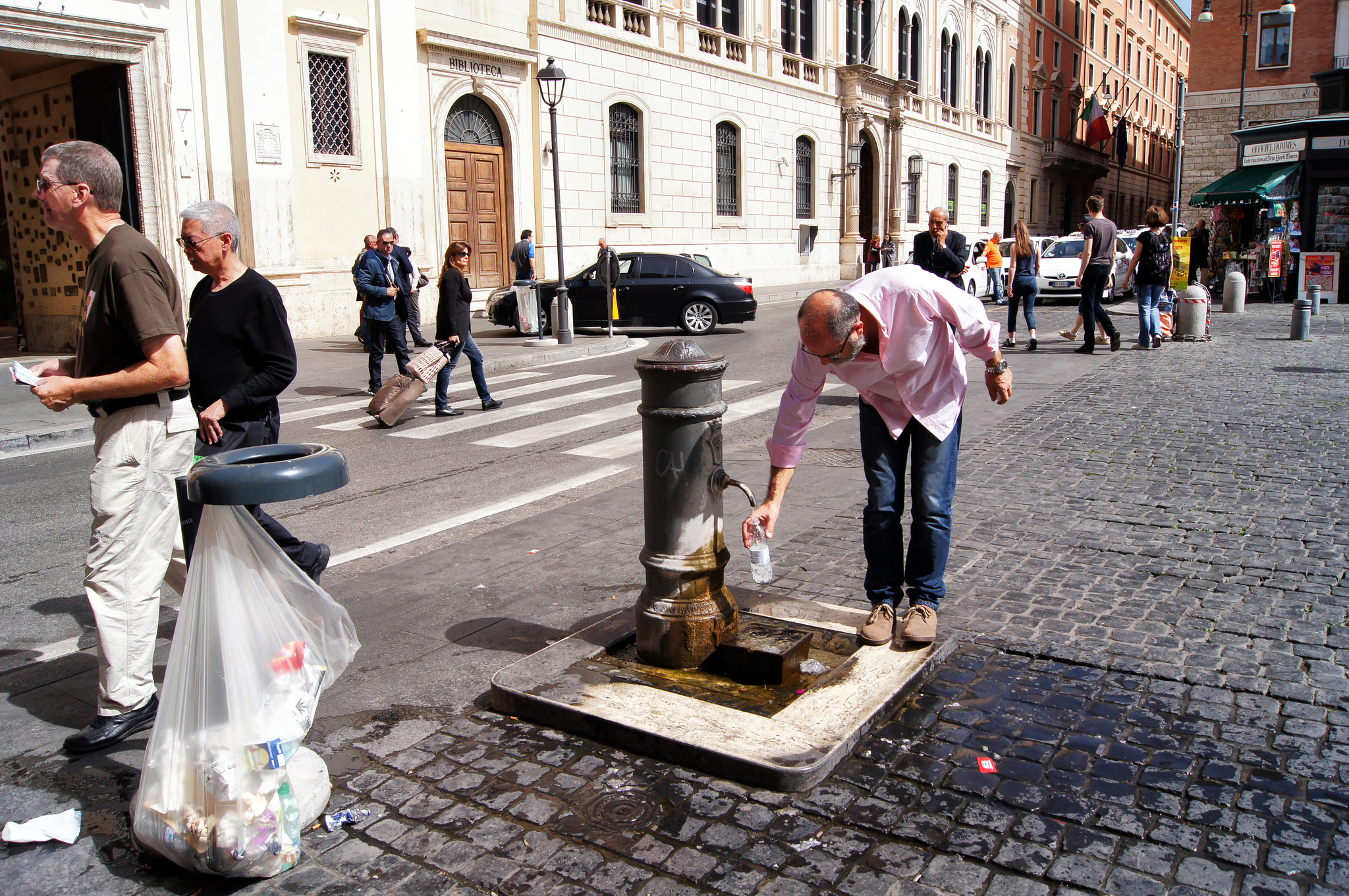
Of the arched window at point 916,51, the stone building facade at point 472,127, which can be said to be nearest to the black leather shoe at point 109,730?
the stone building facade at point 472,127

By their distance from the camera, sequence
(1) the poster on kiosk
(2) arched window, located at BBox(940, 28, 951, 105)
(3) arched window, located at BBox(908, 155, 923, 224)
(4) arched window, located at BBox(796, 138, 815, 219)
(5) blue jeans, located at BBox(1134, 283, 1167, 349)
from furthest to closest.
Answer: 1. (2) arched window, located at BBox(940, 28, 951, 105)
2. (3) arched window, located at BBox(908, 155, 923, 224)
3. (4) arched window, located at BBox(796, 138, 815, 219)
4. (1) the poster on kiosk
5. (5) blue jeans, located at BBox(1134, 283, 1167, 349)

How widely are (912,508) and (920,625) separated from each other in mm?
440

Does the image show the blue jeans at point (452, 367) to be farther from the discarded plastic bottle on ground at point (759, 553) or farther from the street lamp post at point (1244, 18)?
the street lamp post at point (1244, 18)

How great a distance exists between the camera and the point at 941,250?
9578 millimetres

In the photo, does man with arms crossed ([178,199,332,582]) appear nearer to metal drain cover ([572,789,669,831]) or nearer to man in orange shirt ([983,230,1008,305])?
metal drain cover ([572,789,669,831])

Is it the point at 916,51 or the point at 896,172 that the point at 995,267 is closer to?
the point at 896,172

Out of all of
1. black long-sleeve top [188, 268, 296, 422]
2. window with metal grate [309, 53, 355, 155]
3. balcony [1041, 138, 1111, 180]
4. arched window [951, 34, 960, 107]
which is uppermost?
arched window [951, 34, 960, 107]

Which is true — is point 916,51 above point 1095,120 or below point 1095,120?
above

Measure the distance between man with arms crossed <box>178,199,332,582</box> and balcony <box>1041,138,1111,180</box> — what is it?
5369 centimetres

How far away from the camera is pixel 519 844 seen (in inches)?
110

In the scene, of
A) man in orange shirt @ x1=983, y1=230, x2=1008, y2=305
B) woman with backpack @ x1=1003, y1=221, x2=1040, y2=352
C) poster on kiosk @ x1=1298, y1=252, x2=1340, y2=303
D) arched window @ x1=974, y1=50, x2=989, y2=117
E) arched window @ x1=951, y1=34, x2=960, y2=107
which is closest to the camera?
woman with backpack @ x1=1003, y1=221, x2=1040, y2=352

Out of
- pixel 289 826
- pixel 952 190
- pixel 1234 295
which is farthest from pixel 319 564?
pixel 952 190

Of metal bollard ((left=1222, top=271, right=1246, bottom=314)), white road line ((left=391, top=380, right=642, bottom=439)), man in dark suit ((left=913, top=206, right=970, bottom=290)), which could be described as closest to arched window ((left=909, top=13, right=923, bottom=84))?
metal bollard ((left=1222, top=271, right=1246, bottom=314))

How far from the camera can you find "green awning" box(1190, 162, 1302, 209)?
23.7 m
